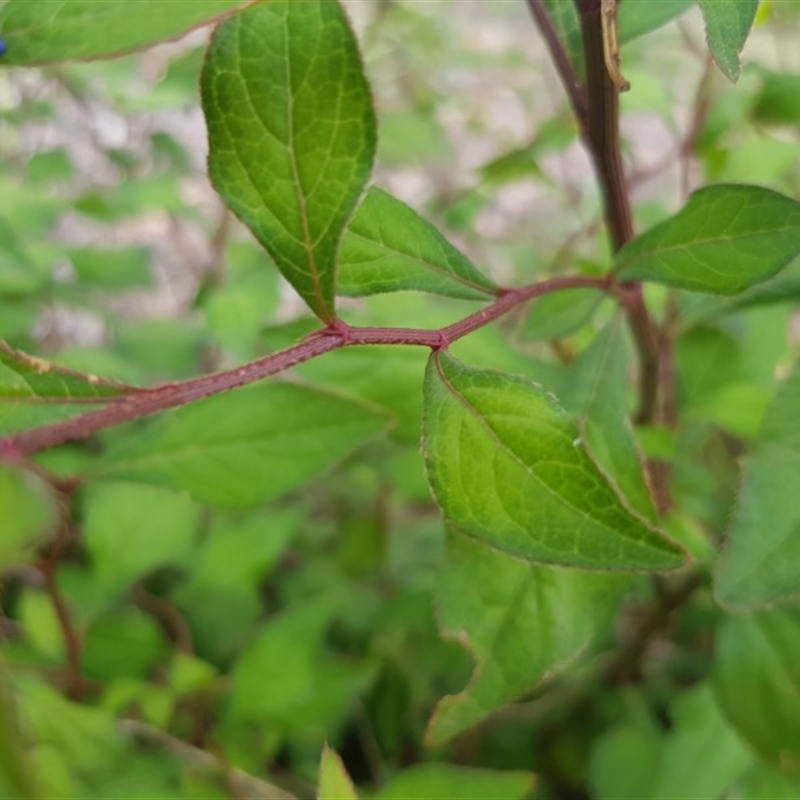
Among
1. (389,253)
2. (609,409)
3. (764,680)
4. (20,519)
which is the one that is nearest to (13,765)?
(20,519)

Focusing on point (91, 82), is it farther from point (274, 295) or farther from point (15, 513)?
point (15, 513)

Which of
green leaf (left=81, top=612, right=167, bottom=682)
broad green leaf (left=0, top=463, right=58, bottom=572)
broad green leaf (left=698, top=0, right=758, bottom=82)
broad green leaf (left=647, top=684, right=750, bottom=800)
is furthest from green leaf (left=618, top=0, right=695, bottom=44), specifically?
green leaf (left=81, top=612, right=167, bottom=682)

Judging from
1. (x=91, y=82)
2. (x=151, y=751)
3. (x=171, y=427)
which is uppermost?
(x=91, y=82)

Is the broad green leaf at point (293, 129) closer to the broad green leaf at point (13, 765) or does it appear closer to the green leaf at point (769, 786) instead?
the broad green leaf at point (13, 765)

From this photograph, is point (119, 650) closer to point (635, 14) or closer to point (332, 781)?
point (332, 781)

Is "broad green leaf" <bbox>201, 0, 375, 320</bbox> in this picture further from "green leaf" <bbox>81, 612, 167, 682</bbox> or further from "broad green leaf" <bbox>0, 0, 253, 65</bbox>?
"green leaf" <bbox>81, 612, 167, 682</bbox>

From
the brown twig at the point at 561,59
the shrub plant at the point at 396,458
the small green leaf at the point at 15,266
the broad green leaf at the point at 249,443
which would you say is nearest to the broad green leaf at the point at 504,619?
the shrub plant at the point at 396,458

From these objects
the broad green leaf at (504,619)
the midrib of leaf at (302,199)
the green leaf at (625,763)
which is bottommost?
the green leaf at (625,763)

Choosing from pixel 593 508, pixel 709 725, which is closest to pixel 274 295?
pixel 709 725
